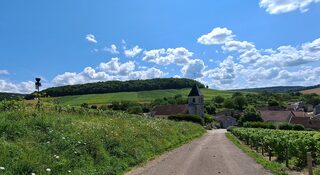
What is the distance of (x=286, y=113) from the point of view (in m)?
115

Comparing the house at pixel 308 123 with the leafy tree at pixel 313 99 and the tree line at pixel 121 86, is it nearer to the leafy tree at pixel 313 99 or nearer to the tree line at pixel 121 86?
the tree line at pixel 121 86

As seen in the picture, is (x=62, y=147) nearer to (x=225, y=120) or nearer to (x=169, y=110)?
(x=169, y=110)

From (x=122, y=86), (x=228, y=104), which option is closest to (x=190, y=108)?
(x=228, y=104)

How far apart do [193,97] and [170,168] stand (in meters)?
98.6

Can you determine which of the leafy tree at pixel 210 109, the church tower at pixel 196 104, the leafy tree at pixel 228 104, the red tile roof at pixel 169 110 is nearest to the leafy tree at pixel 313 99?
the leafy tree at pixel 228 104

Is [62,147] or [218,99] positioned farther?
[218,99]

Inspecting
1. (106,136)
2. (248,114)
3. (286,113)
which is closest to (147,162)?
(106,136)

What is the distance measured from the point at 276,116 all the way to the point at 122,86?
68146mm

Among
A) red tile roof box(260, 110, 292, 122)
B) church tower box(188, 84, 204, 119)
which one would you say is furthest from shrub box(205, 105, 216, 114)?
church tower box(188, 84, 204, 119)

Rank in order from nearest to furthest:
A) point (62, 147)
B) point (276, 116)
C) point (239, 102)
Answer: point (62, 147) → point (276, 116) → point (239, 102)

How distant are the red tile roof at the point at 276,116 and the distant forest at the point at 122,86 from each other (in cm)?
6090

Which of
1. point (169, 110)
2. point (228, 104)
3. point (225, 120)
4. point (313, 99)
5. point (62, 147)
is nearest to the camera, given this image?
point (62, 147)

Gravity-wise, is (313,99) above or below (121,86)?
below

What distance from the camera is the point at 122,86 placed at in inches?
6476
